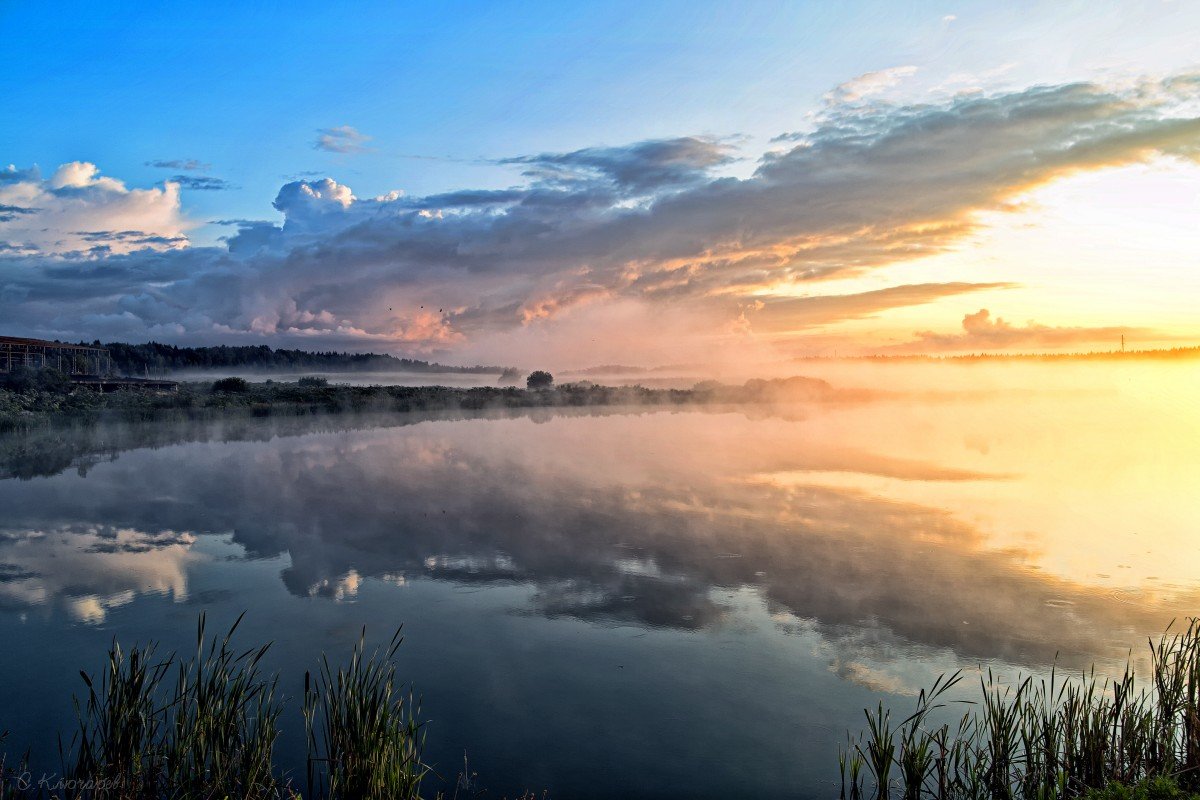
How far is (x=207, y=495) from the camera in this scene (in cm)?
2100

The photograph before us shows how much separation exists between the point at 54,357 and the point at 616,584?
70051 mm

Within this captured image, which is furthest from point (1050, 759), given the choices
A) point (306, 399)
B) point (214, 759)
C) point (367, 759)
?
point (306, 399)

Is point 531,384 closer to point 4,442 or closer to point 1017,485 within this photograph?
Answer: point 4,442

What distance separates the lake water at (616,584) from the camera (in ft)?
25.3

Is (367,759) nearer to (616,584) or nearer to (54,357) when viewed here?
(616,584)

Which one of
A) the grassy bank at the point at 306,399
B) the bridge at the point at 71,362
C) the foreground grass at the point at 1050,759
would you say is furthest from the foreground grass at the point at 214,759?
the bridge at the point at 71,362

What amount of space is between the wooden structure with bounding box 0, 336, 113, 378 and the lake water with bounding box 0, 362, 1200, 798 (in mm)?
39436

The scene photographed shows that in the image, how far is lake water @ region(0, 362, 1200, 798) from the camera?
7.71 meters

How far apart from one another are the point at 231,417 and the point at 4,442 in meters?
17.3

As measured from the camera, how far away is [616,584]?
12.4 metres

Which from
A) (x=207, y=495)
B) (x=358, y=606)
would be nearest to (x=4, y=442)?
(x=207, y=495)

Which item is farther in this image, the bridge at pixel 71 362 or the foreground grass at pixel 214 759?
the bridge at pixel 71 362

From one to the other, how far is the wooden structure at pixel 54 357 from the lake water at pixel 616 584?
129 ft

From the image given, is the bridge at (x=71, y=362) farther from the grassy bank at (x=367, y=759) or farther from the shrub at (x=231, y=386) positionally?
the grassy bank at (x=367, y=759)
